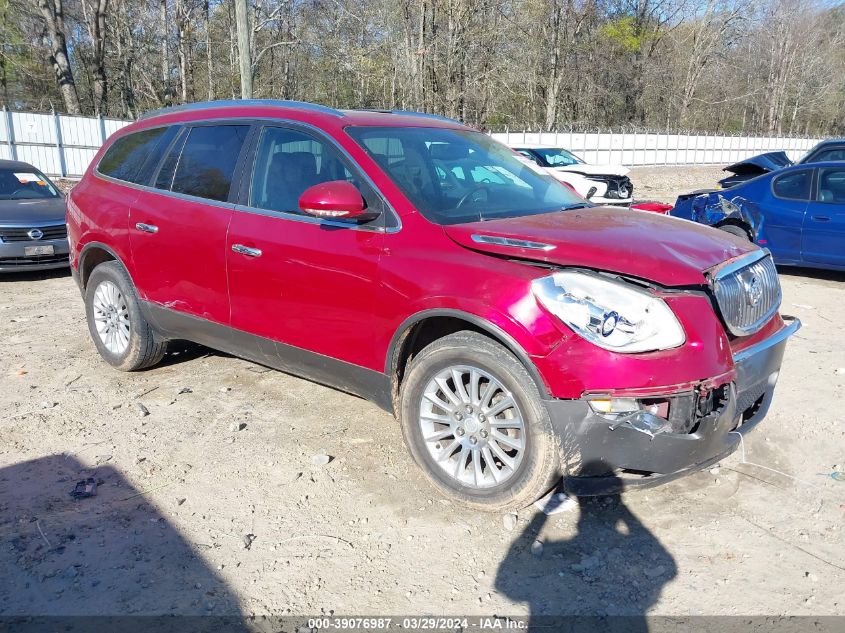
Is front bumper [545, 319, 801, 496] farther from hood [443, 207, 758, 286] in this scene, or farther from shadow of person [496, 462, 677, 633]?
hood [443, 207, 758, 286]

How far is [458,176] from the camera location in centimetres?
409

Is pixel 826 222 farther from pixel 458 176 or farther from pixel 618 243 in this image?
Result: pixel 618 243

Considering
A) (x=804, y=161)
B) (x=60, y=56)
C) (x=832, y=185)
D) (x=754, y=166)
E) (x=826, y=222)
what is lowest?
(x=826, y=222)

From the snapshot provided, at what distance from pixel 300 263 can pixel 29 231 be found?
674 centimetres

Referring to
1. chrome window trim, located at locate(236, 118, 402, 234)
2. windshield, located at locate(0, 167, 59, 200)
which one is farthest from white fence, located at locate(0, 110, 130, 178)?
chrome window trim, located at locate(236, 118, 402, 234)

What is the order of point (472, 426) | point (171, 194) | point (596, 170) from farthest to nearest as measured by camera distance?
point (596, 170), point (171, 194), point (472, 426)

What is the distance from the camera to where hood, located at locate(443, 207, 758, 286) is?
10.0 feet

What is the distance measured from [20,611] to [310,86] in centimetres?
3844

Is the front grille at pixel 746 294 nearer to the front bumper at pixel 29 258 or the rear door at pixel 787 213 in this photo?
the rear door at pixel 787 213

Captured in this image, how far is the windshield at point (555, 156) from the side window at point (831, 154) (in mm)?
5603

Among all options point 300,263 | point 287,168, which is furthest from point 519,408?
point 287,168

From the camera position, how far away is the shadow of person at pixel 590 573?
2.70 m

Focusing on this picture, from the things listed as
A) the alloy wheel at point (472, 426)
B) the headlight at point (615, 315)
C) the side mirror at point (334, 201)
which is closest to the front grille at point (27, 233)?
the side mirror at point (334, 201)

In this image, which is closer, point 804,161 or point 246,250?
point 246,250
